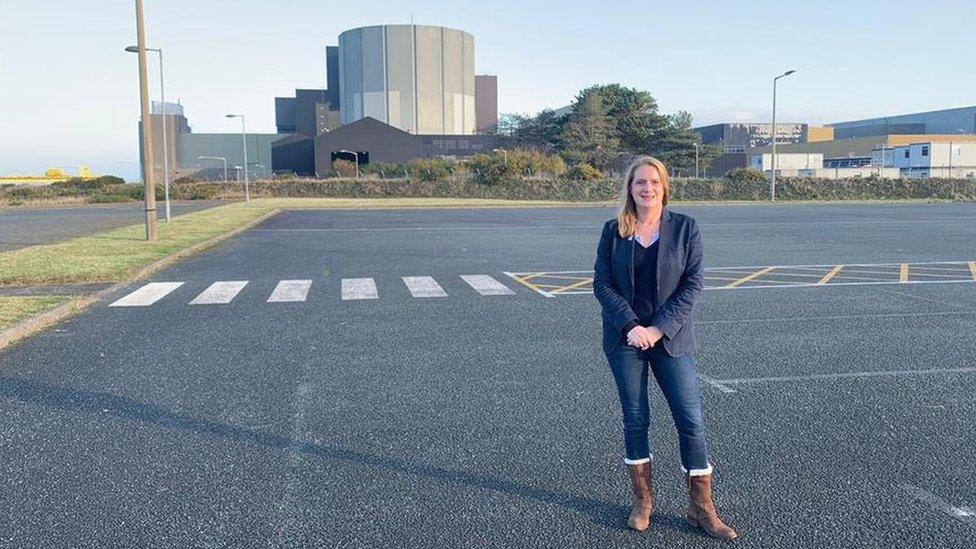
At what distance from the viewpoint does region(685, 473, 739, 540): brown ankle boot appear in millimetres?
3920

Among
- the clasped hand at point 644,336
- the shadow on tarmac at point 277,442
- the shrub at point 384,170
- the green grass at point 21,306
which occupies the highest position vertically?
the shrub at point 384,170

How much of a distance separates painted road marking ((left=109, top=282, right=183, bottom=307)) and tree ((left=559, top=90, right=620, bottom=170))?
60903 mm

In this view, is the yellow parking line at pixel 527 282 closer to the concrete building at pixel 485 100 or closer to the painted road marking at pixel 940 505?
the painted road marking at pixel 940 505

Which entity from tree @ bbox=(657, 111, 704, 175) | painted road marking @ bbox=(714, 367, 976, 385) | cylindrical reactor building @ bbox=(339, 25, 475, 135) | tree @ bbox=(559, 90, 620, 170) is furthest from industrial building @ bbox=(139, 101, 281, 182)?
painted road marking @ bbox=(714, 367, 976, 385)

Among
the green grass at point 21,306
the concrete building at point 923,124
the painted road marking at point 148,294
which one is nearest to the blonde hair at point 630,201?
the green grass at point 21,306

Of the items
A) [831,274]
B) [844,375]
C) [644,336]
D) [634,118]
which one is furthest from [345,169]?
[644,336]

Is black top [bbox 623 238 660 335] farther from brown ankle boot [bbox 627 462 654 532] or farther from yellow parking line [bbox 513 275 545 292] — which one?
yellow parking line [bbox 513 275 545 292]

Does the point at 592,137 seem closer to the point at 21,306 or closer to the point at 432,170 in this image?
the point at 432,170

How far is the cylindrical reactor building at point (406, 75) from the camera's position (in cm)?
9081

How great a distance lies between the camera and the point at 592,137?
73.8 m

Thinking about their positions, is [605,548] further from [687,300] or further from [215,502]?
[215,502]

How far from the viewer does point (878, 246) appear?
20547 millimetres

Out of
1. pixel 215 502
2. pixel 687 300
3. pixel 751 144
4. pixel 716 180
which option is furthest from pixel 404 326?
pixel 751 144

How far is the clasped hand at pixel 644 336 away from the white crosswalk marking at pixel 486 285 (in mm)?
8410
